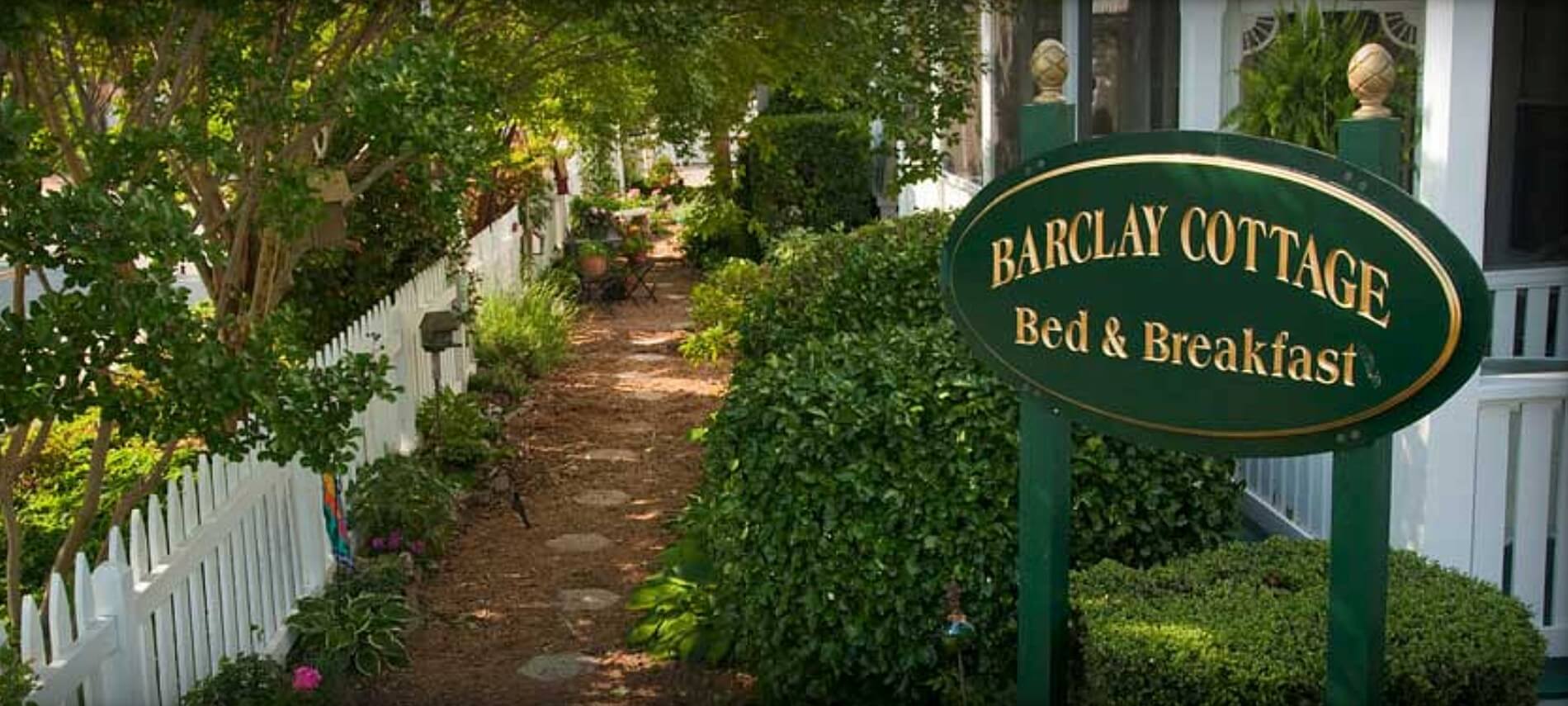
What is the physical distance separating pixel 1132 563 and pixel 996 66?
654 cm

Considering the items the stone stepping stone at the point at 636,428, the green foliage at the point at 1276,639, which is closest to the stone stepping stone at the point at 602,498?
the stone stepping stone at the point at 636,428

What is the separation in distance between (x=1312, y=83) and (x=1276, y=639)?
2.36m

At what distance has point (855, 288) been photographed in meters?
6.99

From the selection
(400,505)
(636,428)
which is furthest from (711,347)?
(400,505)

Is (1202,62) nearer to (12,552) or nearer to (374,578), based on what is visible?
(374,578)

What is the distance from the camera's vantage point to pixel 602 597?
22.7 feet

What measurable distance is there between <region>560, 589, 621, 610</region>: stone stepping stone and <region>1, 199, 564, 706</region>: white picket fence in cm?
103

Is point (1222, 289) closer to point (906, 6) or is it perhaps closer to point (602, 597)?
point (906, 6)

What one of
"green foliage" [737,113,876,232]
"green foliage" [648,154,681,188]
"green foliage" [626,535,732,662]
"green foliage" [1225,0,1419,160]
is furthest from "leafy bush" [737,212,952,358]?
"green foliage" [648,154,681,188]

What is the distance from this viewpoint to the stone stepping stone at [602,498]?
8.44m

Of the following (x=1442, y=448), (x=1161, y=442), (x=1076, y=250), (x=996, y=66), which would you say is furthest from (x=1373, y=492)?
(x=996, y=66)

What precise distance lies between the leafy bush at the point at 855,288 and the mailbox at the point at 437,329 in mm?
1841

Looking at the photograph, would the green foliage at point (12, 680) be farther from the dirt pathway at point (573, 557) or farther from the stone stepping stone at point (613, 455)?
the stone stepping stone at point (613, 455)

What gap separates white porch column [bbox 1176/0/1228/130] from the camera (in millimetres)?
6340
